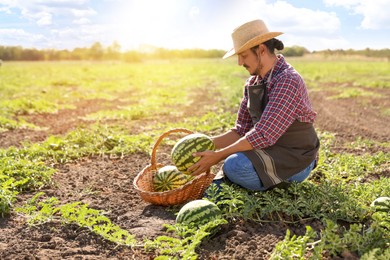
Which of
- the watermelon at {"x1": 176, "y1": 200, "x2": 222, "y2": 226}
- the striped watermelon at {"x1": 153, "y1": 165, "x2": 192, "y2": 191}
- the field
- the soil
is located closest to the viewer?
the field

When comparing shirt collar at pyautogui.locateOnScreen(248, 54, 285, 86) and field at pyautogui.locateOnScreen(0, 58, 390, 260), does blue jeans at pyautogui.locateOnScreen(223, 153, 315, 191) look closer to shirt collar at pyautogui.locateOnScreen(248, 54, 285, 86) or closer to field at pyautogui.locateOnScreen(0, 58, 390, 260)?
field at pyautogui.locateOnScreen(0, 58, 390, 260)

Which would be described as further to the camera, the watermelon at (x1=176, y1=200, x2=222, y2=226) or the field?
the watermelon at (x1=176, y1=200, x2=222, y2=226)

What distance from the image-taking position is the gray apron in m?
4.85

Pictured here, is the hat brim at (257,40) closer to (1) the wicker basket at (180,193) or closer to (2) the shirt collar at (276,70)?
(2) the shirt collar at (276,70)

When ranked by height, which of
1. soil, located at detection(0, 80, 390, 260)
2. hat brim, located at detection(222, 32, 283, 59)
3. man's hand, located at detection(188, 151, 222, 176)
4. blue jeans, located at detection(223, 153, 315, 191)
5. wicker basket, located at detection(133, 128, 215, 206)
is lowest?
soil, located at detection(0, 80, 390, 260)

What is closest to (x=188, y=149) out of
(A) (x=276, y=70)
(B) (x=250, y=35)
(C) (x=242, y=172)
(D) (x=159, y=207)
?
(C) (x=242, y=172)

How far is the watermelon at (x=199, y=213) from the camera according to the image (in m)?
4.13

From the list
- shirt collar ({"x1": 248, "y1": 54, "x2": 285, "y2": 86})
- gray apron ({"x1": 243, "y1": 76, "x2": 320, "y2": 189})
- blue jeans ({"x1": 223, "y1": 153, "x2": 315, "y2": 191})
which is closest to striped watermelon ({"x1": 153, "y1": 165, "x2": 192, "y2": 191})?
blue jeans ({"x1": 223, "y1": 153, "x2": 315, "y2": 191})

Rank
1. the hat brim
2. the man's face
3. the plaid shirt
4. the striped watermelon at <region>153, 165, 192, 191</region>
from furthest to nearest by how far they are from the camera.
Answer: the striped watermelon at <region>153, 165, 192, 191</region>, the man's face, the hat brim, the plaid shirt

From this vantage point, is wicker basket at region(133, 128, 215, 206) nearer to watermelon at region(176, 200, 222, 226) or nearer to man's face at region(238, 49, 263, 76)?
watermelon at region(176, 200, 222, 226)

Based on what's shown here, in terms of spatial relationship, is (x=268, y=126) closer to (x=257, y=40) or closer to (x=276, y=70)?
(x=276, y=70)

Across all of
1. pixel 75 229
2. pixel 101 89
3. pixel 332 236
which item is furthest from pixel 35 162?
pixel 101 89

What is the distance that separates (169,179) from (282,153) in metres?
1.33

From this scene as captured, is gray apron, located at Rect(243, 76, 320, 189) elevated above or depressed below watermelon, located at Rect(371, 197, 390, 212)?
above
